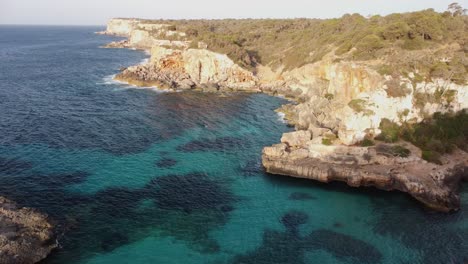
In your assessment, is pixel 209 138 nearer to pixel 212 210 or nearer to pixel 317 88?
pixel 212 210

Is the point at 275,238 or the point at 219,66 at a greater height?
the point at 219,66

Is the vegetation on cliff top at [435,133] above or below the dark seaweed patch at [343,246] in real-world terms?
above

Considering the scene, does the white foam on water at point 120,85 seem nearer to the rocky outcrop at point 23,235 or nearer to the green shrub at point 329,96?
the green shrub at point 329,96

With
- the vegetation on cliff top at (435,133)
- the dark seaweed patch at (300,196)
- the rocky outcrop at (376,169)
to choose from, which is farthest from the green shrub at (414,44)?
the dark seaweed patch at (300,196)

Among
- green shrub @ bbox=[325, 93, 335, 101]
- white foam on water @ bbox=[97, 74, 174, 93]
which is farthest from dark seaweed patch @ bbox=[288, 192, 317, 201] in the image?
white foam on water @ bbox=[97, 74, 174, 93]

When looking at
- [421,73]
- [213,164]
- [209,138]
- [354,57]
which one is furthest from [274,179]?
[354,57]

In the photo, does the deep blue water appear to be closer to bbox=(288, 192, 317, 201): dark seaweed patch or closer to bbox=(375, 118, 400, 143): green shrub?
bbox=(288, 192, 317, 201): dark seaweed patch
